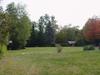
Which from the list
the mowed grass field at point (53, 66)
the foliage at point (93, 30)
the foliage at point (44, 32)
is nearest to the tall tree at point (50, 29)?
the foliage at point (44, 32)

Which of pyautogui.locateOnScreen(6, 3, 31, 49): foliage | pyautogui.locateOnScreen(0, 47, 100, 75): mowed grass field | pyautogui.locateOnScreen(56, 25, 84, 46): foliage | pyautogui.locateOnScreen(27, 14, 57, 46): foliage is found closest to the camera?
pyautogui.locateOnScreen(0, 47, 100, 75): mowed grass field

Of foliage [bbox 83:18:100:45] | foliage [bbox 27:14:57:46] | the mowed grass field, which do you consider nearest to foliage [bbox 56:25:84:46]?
foliage [bbox 27:14:57:46]

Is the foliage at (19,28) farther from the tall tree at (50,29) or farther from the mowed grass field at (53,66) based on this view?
the mowed grass field at (53,66)

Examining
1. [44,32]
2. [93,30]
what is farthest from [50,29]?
[93,30]

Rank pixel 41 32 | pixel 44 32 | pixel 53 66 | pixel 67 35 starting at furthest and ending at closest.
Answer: pixel 67 35 < pixel 44 32 < pixel 41 32 < pixel 53 66

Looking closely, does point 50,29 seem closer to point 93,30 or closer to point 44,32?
point 44,32

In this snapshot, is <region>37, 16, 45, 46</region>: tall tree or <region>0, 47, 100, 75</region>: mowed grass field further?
<region>37, 16, 45, 46</region>: tall tree

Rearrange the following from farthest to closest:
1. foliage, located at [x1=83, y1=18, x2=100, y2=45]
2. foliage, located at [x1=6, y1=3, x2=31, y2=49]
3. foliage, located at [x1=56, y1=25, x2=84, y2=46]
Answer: foliage, located at [x1=56, y1=25, x2=84, y2=46] < foliage, located at [x1=6, y1=3, x2=31, y2=49] < foliage, located at [x1=83, y1=18, x2=100, y2=45]

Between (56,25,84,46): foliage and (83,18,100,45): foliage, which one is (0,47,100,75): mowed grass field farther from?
(56,25,84,46): foliage

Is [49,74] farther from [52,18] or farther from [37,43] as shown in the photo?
[52,18]

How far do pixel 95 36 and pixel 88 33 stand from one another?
1.55 m

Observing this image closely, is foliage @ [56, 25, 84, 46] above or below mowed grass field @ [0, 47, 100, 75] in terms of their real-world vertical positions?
above

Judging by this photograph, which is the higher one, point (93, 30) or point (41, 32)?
point (41, 32)

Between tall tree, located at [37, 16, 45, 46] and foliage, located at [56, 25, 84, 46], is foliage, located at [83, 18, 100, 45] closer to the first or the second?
tall tree, located at [37, 16, 45, 46]
